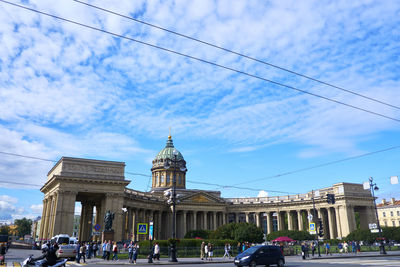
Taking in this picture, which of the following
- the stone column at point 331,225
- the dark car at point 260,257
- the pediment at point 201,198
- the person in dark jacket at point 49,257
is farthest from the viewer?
the pediment at point 201,198

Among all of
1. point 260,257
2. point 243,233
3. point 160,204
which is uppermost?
point 160,204

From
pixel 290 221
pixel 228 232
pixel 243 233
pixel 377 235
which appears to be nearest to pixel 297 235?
pixel 377 235

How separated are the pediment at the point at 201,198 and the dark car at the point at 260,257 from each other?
214 feet

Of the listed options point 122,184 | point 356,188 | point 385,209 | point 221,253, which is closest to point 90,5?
point 221,253

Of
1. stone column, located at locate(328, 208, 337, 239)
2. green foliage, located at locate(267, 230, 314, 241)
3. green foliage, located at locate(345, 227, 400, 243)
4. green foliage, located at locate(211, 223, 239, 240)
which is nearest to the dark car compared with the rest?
green foliage, located at locate(211, 223, 239, 240)

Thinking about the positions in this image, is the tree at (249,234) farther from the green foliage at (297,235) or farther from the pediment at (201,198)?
the pediment at (201,198)

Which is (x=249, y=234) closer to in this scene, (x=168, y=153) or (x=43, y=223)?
(x=43, y=223)

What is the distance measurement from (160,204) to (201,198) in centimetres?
1209

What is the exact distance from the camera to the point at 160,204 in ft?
282

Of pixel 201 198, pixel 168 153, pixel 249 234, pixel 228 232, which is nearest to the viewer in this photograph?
pixel 249 234

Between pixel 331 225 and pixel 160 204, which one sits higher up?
pixel 160 204

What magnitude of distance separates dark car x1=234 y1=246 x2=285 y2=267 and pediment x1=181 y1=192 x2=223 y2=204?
65108mm

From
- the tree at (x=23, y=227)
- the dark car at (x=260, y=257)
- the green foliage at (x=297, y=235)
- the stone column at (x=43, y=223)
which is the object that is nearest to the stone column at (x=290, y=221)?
the green foliage at (x=297, y=235)

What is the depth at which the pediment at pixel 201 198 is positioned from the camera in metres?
89.2
